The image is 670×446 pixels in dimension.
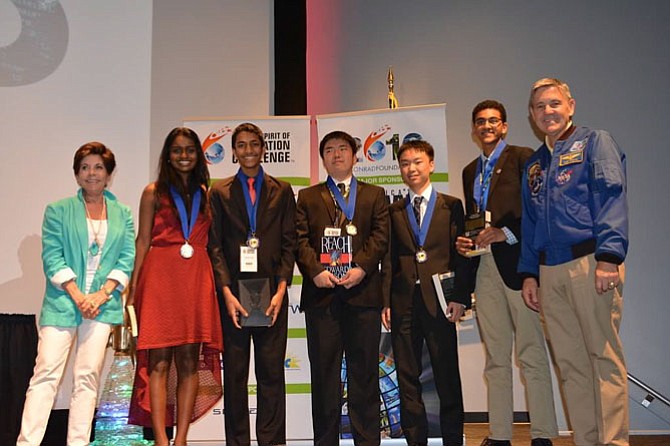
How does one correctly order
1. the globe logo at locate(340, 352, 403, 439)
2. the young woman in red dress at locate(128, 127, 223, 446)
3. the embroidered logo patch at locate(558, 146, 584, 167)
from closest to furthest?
the embroidered logo patch at locate(558, 146, 584, 167) → the young woman in red dress at locate(128, 127, 223, 446) → the globe logo at locate(340, 352, 403, 439)

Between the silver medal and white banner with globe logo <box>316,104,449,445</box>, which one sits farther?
white banner with globe logo <box>316,104,449,445</box>

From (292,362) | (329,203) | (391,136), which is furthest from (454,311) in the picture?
(391,136)

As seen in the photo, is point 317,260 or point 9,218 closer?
point 317,260

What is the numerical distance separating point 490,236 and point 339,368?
1.05 m

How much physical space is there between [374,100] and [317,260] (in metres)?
2.26

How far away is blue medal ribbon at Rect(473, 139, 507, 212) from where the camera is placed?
3443 mm

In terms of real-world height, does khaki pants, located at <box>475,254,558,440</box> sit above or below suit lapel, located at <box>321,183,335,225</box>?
below

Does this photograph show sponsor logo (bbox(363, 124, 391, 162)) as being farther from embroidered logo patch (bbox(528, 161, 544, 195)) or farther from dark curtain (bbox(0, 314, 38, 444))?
dark curtain (bbox(0, 314, 38, 444))

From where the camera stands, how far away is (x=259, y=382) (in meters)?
3.36

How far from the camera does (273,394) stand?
333 centimetres

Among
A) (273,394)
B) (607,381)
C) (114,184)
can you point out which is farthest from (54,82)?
(607,381)

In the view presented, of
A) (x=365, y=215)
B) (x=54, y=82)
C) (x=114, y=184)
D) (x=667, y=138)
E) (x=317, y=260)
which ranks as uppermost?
(x=54, y=82)

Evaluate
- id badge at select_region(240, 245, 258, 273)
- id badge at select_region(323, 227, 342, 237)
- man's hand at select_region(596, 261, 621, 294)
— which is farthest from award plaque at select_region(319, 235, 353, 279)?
man's hand at select_region(596, 261, 621, 294)

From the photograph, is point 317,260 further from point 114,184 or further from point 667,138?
point 667,138
